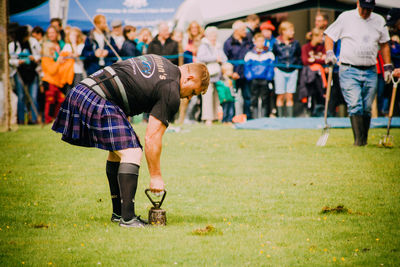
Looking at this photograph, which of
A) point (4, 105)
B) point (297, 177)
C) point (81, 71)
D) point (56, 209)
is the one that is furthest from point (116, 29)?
point (56, 209)

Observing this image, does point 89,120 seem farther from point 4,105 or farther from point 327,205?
point 4,105

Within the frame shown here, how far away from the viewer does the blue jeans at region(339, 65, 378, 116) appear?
9.00 m

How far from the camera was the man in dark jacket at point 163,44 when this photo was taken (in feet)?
44.1

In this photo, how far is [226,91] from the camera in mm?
13695

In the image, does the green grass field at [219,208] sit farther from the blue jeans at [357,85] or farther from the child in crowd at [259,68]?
the child in crowd at [259,68]

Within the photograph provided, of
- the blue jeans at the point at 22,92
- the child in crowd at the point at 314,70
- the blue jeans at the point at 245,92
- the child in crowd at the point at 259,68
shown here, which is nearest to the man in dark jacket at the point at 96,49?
the blue jeans at the point at 22,92

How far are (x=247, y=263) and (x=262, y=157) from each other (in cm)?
481

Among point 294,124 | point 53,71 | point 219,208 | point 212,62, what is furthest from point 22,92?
point 219,208

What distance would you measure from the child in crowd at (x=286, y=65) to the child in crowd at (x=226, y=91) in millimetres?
A: 1078

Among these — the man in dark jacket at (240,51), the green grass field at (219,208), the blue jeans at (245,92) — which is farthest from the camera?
the blue jeans at (245,92)

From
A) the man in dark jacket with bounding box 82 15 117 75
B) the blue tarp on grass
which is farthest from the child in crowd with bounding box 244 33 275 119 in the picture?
the man in dark jacket with bounding box 82 15 117 75

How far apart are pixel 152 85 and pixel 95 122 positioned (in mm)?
499

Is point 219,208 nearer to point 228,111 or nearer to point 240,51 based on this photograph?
point 228,111

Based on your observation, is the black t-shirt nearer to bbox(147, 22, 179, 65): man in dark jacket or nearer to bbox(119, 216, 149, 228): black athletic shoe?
bbox(119, 216, 149, 228): black athletic shoe
